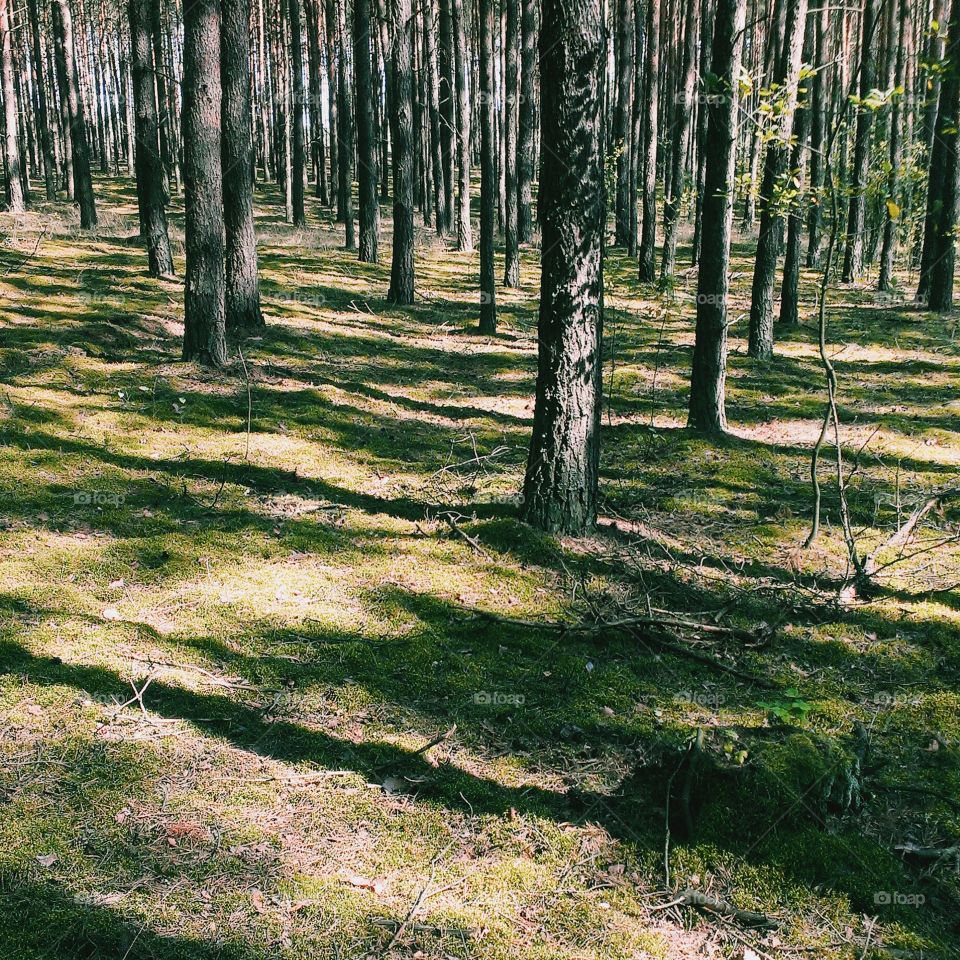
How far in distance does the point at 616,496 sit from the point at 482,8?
14.5 meters

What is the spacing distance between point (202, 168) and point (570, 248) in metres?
6.87

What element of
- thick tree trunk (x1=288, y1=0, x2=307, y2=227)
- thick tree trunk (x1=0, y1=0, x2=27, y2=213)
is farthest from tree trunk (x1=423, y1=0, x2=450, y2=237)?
thick tree trunk (x1=0, y1=0, x2=27, y2=213)

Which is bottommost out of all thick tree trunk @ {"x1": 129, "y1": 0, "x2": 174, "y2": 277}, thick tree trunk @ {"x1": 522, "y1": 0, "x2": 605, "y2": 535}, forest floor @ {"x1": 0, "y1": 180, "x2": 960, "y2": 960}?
forest floor @ {"x1": 0, "y1": 180, "x2": 960, "y2": 960}

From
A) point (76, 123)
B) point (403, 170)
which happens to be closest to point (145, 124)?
point (403, 170)

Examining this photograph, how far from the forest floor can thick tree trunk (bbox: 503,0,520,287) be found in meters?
10.0

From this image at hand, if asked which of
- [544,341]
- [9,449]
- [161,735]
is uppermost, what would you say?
[544,341]

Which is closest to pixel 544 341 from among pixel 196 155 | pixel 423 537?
pixel 423 537

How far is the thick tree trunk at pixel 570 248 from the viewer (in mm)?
6250

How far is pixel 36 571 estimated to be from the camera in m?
6.25

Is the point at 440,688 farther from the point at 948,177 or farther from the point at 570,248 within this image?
the point at 948,177

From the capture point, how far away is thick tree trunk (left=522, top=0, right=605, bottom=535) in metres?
6.25

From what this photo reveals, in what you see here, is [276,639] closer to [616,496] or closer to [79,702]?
[79,702]

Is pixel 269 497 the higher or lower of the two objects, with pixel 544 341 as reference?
lower

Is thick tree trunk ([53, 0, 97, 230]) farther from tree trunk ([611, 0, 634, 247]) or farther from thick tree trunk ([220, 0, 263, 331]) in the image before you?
tree trunk ([611, 0, 634, 247])
